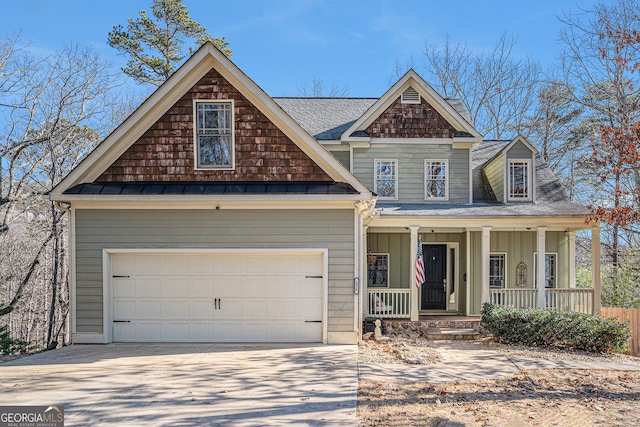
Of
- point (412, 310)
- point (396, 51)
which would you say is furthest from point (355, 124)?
point (396, 51)

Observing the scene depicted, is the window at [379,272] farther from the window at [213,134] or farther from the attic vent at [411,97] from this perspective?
the window at [213,134]

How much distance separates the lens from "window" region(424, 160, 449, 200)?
13.7 metres

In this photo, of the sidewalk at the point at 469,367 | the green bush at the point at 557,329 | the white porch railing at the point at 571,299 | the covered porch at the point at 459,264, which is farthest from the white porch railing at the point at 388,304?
the white porch railing at the point at 571,299

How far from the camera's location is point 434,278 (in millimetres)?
13977

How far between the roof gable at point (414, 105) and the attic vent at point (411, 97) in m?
0.10

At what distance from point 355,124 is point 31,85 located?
35.3ft

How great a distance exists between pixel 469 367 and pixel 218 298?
212 inches

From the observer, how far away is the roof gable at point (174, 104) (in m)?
9.52

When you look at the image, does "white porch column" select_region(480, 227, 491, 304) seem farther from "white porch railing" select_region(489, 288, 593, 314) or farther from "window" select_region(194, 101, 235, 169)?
"window" select_region(194, 101, 235, 169)

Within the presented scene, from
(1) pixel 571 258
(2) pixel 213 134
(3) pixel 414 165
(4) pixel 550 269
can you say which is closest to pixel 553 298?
(4) pixel 550 269

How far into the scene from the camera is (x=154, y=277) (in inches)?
382

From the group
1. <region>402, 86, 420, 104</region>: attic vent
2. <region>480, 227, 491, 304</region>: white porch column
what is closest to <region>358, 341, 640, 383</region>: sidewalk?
<region>480, 227, 491, 304</region>: white porch column

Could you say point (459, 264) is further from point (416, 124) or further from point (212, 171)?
point (212, 171)

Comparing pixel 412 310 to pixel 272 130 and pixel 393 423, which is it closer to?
pixel 272 130
